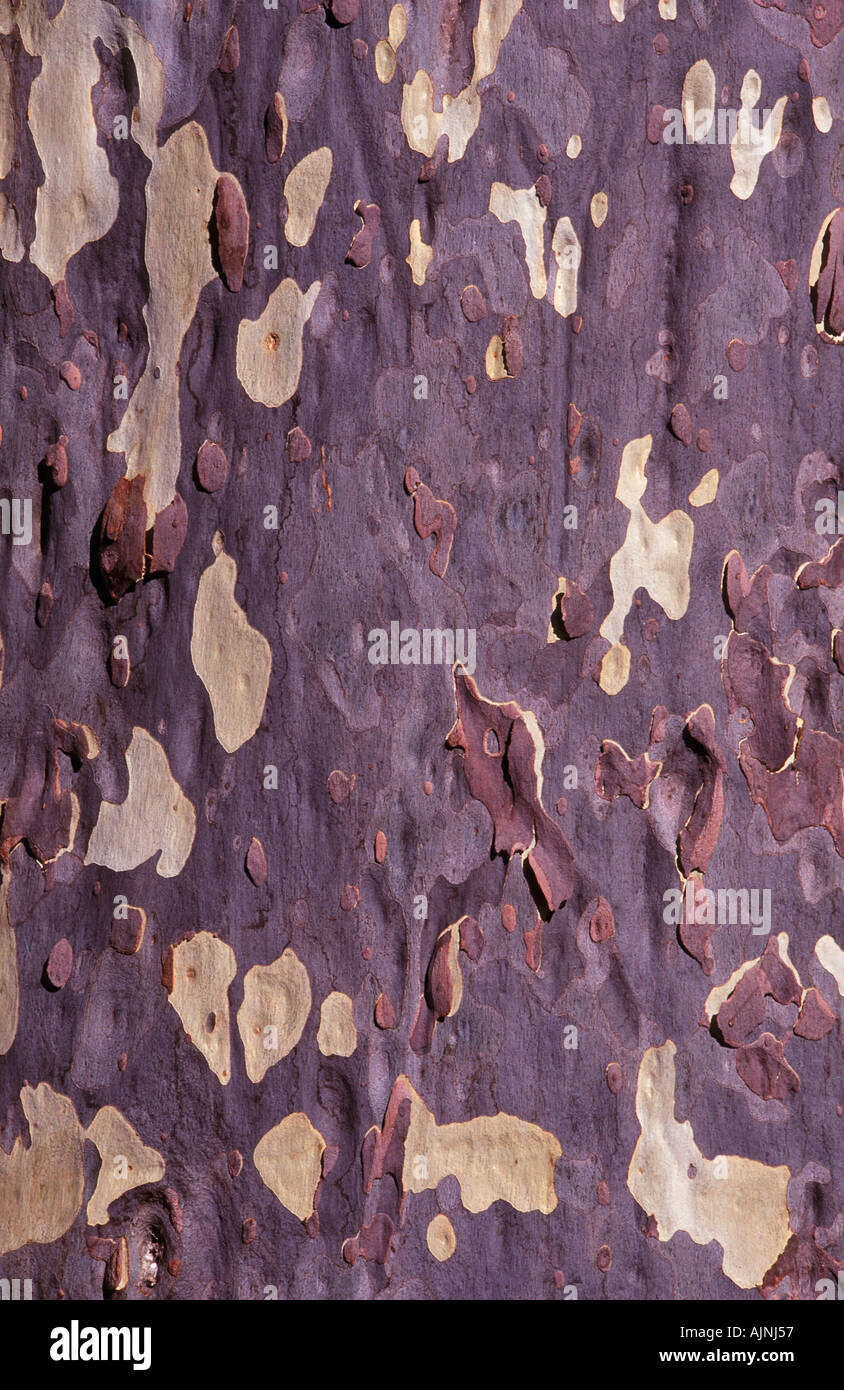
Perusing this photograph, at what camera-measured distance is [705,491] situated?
62cm

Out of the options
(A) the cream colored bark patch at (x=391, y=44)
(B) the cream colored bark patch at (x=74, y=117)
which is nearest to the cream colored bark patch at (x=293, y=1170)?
(B) the cream colored bark patch at (x=74, y=117)

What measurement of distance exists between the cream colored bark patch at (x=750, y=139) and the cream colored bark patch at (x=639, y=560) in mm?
178

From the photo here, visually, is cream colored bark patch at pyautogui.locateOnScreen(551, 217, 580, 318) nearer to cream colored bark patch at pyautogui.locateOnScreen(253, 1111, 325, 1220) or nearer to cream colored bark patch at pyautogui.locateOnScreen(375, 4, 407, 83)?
cream colored bark patch at pyautogui.locateOnScreen(375, 4, 407, 83)

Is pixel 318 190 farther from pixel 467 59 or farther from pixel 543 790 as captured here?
pixel 543 790

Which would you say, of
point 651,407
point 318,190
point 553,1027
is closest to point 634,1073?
point 553,1027

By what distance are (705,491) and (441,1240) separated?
0.50 meters

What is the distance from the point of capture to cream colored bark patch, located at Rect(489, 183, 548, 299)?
2.01 ft

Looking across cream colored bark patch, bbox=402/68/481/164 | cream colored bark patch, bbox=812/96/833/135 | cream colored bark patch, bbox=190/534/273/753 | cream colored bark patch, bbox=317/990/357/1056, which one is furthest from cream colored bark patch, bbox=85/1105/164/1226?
cream colored bark patch, bbox=812/96/833/135

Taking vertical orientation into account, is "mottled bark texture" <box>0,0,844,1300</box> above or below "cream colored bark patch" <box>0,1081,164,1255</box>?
above

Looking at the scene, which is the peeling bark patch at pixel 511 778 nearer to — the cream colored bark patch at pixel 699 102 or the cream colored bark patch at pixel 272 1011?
the cream colored bark patch at pixel 272 1011

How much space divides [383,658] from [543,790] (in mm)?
132

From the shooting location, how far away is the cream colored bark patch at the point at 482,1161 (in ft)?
1.94

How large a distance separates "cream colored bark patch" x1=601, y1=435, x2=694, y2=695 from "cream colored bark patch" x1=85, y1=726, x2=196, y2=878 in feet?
0.94
